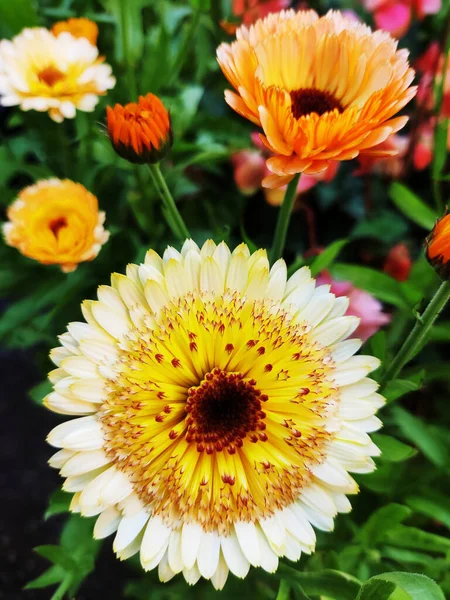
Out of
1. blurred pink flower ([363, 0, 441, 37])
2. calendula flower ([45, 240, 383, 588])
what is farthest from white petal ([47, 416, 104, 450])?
blurred pink flower ([363, 0, 441, 37])

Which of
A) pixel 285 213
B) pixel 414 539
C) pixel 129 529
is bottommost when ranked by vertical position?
pixel 414 539

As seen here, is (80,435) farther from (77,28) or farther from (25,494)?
(25,494)

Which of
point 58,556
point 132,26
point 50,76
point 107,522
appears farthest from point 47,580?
point 132,26

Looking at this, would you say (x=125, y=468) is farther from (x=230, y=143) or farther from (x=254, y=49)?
(x=230, y=143)

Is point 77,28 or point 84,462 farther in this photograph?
point 77,28

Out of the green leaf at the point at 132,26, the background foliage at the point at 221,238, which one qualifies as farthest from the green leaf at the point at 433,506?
the green leaf at the point at 132,26

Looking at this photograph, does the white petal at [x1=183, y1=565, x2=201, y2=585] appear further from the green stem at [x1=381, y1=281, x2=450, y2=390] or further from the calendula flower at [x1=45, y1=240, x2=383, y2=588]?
the green stem at [x1=381, y1=281, x2=450, y2=390]

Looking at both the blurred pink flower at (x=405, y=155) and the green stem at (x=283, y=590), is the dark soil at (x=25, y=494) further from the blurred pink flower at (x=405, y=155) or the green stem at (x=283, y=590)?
the blurred pink flower at (x=405, y=155)

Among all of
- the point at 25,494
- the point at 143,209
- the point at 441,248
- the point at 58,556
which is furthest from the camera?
the point at 25,494
